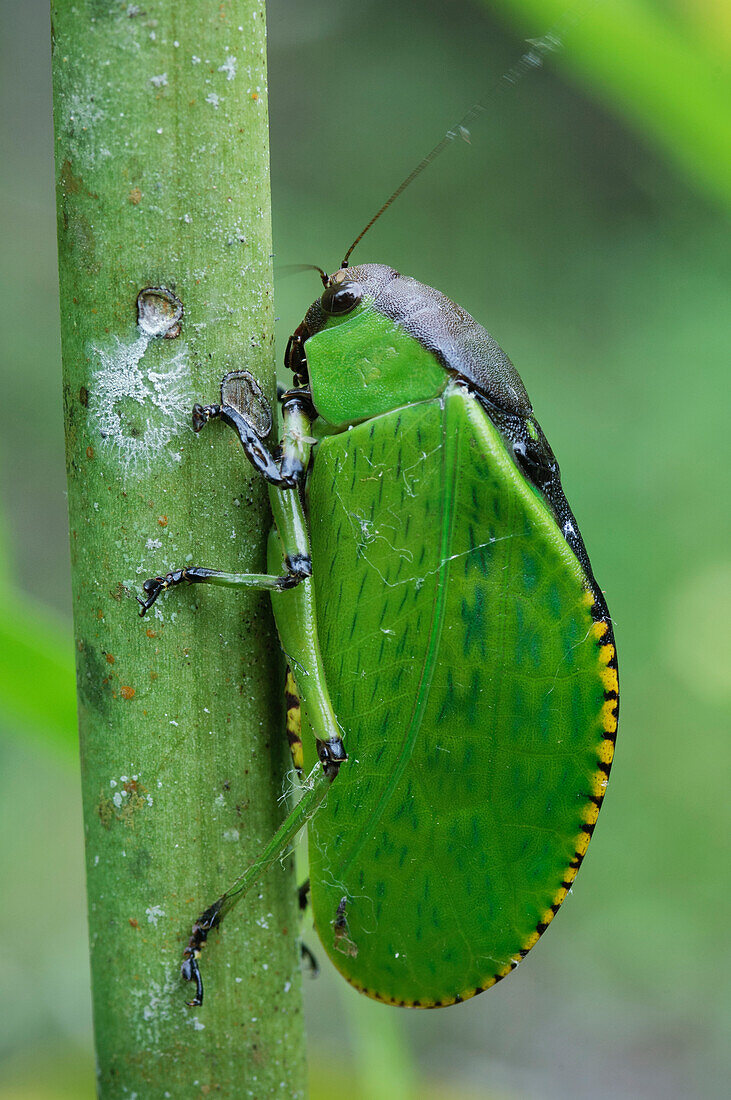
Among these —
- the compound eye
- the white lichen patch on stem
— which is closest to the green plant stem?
the white lichen patch on stem

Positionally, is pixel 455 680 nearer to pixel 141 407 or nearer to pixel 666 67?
pixel 141 407

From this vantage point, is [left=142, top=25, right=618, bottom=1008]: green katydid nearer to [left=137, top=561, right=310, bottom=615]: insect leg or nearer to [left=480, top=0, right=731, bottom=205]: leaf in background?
[left=137, top=561, right=310, bottom=615]: insect leg

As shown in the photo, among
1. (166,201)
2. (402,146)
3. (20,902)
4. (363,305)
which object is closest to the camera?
(166,201)

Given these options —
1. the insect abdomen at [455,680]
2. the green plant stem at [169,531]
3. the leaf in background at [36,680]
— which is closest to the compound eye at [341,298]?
the insect abdomen at [455,680]

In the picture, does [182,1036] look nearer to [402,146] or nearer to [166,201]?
[166,201]

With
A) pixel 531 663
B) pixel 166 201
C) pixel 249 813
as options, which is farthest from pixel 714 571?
pixel 166 201

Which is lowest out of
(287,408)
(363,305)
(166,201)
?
(287,408)

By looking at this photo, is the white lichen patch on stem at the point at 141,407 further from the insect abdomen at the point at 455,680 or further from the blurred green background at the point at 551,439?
the blurred green background at the point at 551,439

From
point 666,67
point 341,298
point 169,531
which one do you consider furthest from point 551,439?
point 169,531
